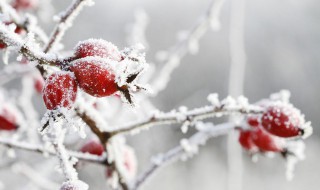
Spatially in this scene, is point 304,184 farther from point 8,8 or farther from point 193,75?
point 8,8

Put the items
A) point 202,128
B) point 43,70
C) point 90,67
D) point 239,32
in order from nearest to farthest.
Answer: point 90,67 < point 43,70 < point 202,128 < point 239,32

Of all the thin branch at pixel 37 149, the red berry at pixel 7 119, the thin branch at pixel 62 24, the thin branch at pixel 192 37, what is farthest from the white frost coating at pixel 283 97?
the red berry at pixel 7 119

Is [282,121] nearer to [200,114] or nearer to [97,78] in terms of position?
[200,114]

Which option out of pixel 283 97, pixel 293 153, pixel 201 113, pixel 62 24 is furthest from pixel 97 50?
pixel 293 153

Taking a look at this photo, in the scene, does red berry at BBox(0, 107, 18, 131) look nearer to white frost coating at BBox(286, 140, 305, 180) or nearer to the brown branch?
the brown branch

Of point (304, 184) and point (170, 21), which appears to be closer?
point (304, 184)

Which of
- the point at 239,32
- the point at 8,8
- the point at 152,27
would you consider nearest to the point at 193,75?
the point at 152,27
